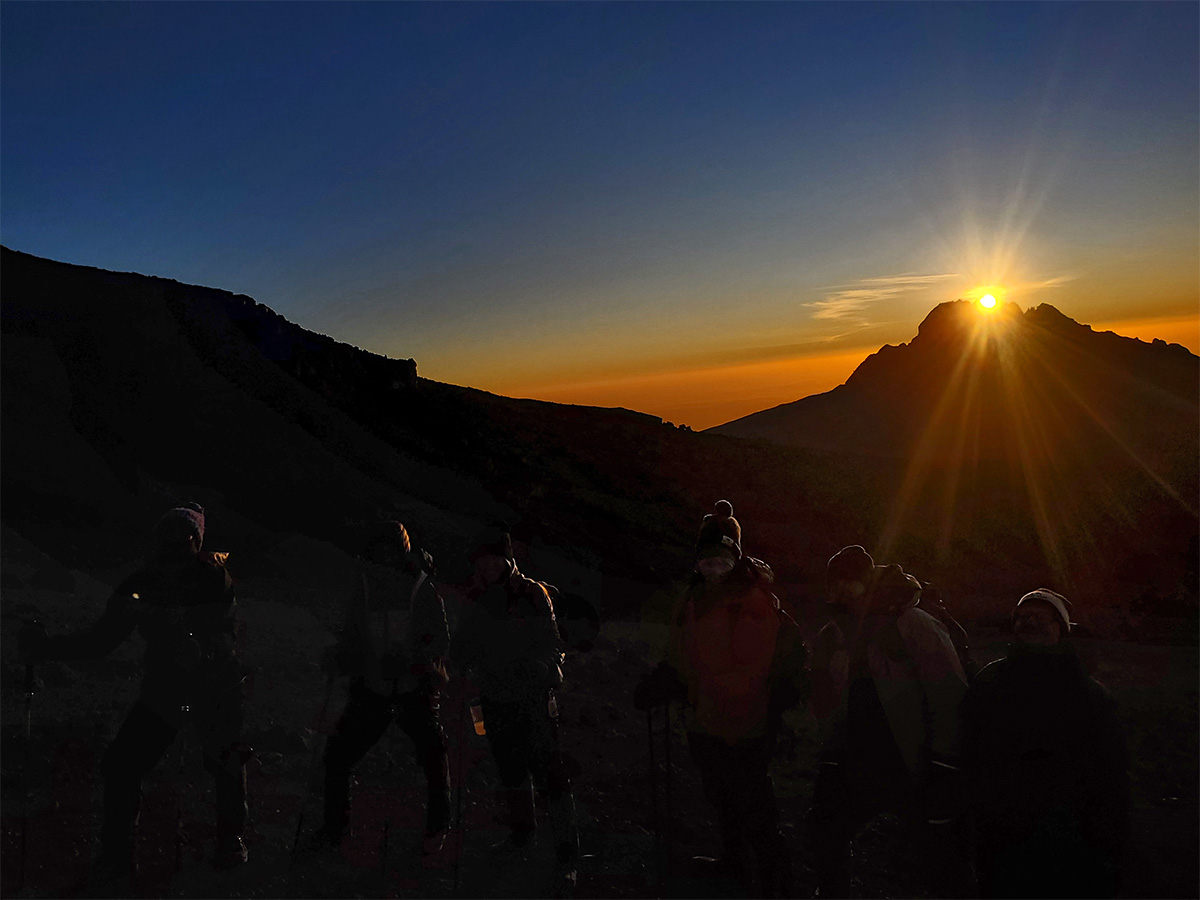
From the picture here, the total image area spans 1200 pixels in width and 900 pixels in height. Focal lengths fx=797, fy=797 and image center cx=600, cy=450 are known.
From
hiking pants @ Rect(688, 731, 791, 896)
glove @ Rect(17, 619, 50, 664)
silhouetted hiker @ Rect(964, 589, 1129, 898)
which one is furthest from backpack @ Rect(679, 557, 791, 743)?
glove @ Rect(17, 619, 50, 664)

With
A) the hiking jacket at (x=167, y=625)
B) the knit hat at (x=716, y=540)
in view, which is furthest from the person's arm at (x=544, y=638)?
the hiking jacket at (x=167, y=625)

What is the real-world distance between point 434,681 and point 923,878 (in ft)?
10.2

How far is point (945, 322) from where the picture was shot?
436ft

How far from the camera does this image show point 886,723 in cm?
430

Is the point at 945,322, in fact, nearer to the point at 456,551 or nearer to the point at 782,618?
the point at 456,551

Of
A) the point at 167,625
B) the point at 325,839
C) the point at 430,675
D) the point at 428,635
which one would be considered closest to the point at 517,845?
the point at 325,839

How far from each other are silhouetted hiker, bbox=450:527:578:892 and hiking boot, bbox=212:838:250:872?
1692 mm

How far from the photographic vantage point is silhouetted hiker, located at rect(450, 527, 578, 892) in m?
5.32

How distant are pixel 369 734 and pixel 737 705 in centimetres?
250

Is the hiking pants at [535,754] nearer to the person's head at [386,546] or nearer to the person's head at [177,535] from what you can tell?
the person's head at [386,546]

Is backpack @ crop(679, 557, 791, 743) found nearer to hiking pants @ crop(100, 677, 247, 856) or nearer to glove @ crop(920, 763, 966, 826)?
glove @ crop(920, 763, 966, 826)

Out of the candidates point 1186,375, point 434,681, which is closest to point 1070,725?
point 434,681

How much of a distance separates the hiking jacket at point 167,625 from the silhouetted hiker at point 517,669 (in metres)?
1.56

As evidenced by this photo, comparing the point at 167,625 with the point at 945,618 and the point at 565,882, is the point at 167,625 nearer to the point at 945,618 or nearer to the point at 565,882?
the point at 565,882
